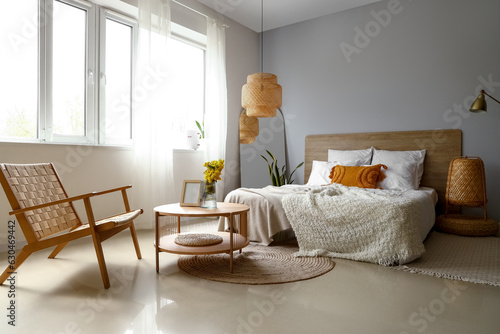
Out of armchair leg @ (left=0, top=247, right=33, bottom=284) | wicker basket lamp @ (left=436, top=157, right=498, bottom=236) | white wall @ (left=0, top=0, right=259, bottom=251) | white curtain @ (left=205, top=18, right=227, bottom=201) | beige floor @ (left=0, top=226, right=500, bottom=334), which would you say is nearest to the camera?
beige floor @ (left=0, top=226, right=500, bottom=334)

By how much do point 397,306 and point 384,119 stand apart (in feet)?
10.3

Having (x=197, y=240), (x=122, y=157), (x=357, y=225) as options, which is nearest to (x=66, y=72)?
(x=122, y=157)

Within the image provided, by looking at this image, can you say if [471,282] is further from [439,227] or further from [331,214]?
[439,227]

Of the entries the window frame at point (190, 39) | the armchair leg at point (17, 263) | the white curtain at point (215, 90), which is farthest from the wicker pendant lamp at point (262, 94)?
the armchair leg at point (17, 263)

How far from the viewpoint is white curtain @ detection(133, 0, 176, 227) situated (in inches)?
160

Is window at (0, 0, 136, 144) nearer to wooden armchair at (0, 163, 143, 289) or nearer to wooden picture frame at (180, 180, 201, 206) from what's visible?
wooden armchair at (0, 163, 143, 289)

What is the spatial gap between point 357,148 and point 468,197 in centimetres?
144

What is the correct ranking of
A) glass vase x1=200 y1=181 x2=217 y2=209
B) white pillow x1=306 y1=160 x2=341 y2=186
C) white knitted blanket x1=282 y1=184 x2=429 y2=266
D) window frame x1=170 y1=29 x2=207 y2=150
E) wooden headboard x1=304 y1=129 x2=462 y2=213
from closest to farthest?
white knitted blanket x1=282 y1=184 x2=429 y2=266
glass vase x1=200 y1=181 x2=217 y2=209
wooden headboard x1=304 y1=129 x2=462 y2=213
white pillow x1=306 y1=160 x2=341 y2=186
window frame x1=170 y1=29 x2=207 y2=150

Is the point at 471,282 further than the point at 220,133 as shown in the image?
No

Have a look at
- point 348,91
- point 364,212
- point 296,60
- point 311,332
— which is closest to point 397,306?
point 311,332

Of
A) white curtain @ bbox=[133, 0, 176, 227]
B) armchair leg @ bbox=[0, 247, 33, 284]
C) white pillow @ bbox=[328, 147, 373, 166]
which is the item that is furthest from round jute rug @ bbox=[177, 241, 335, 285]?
white pillow @ bbox=[328, 147, 373, 166]

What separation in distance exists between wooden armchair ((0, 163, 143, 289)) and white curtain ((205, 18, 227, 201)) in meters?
2.29

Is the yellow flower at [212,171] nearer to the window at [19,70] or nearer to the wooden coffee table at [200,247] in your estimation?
the wooden coffee table at [200,247]

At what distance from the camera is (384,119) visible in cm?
471
